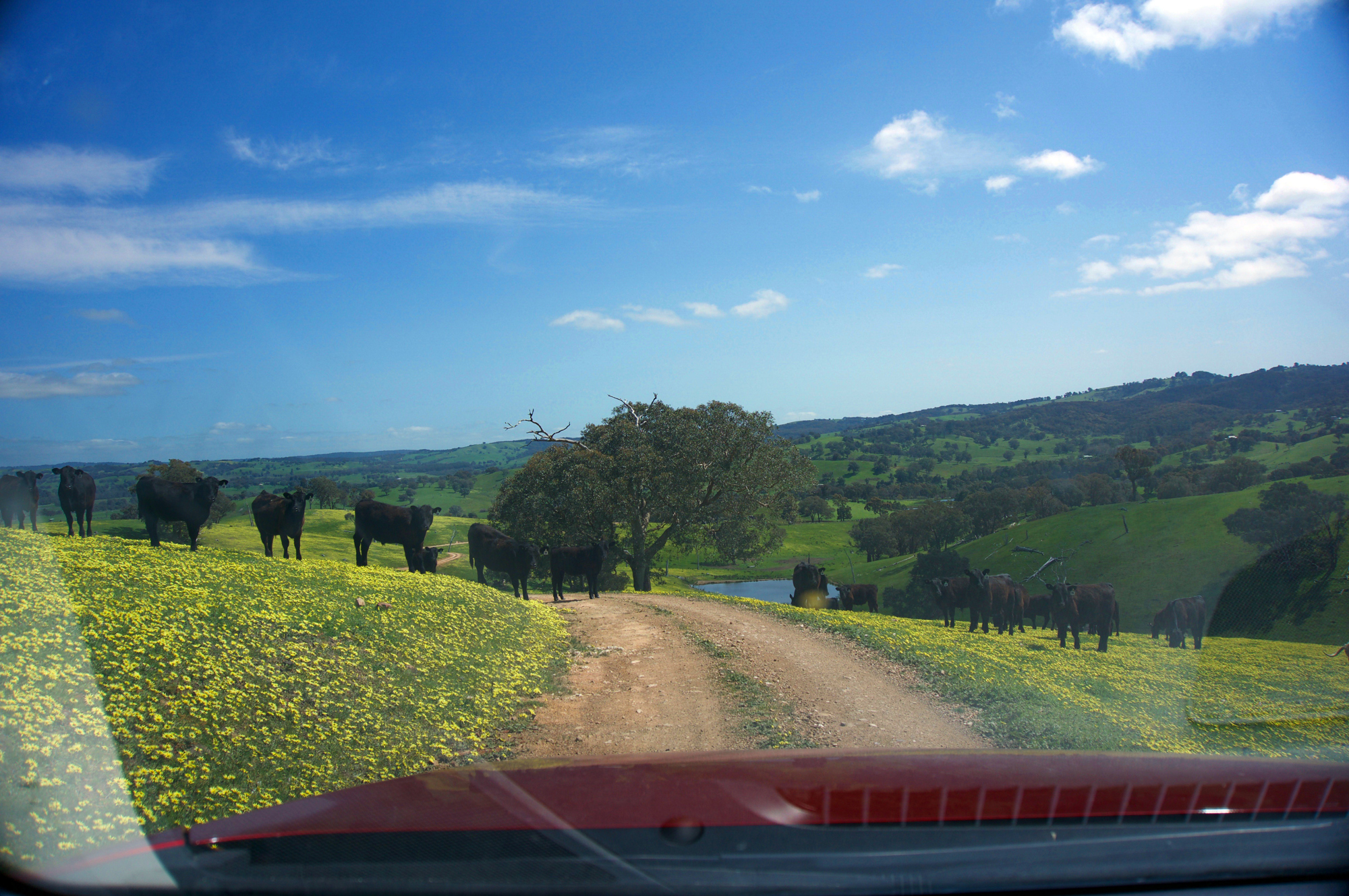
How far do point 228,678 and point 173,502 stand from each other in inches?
341

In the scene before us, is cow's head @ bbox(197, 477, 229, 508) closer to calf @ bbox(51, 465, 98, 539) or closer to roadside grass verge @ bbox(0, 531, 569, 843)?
roadside grass verge @ bbox(0, 531, 569, 843)

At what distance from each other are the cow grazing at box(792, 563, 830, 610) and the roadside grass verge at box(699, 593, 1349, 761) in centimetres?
1404

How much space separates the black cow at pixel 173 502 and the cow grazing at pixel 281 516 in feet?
7.34

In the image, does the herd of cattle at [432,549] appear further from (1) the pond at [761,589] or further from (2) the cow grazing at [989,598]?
(1) the pond at [761,589]

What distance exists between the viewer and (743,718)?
10.3 metres

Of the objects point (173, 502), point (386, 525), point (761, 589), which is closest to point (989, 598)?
point (386, 525)

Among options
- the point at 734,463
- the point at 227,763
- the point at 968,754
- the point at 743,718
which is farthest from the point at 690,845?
the point at 734,463

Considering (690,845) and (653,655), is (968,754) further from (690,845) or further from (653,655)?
(653,655)

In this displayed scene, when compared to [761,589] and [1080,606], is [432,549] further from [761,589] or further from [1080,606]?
[761,589]

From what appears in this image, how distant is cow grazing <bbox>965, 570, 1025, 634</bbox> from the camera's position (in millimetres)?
24172

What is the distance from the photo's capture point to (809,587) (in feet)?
114

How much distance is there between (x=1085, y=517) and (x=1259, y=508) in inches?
732

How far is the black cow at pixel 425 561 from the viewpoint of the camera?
21328 millimetres

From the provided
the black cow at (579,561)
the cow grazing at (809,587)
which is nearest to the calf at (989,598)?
the cow grazing at (809,587)
